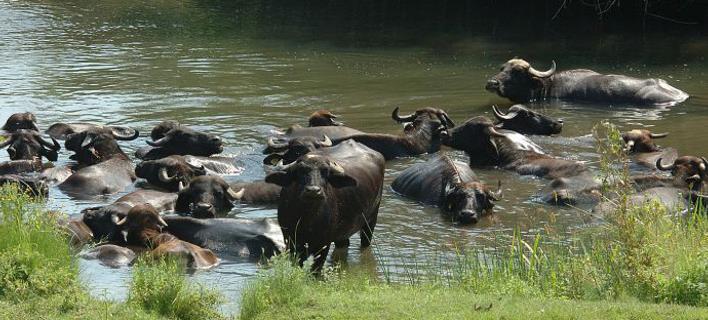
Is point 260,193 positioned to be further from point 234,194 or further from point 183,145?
point 183,145

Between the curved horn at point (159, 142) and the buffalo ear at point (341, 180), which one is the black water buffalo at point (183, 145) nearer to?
the curved horn at point (159, 142)

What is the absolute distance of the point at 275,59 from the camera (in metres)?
25.7

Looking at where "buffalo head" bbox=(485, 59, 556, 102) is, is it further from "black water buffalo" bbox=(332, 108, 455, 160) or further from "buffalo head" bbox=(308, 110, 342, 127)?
"buffalo head" bbox=(308, 110, 342, 127)

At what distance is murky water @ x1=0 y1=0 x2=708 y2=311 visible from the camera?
42.8 feet

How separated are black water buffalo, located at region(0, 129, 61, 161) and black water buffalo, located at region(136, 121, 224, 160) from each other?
112 centimetres

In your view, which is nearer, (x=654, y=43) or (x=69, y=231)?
(x=69, y=231)

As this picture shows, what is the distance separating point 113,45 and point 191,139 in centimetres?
1245

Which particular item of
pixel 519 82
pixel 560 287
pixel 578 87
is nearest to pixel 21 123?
pixel 519 82

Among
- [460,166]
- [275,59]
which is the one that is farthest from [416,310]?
[275,59]

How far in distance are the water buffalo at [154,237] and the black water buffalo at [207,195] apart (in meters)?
1.13

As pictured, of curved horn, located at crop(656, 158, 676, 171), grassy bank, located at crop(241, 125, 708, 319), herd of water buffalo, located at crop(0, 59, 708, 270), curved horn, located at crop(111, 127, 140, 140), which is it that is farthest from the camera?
curved horn, located at crop(111, 127, 140, 140)

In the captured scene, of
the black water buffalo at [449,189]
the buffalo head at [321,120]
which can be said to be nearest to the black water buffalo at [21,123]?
the buffalo head at [321,120]

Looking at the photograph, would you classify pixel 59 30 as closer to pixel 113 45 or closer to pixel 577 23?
pixel 113 45

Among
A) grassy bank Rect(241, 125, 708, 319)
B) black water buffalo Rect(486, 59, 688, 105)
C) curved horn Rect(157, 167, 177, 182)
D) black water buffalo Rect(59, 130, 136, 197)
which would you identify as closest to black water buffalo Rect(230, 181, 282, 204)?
curved horn Rect(157, 167, 177, 182)
